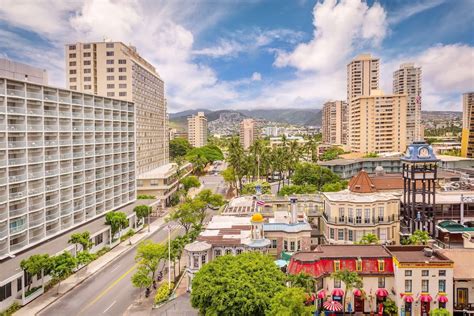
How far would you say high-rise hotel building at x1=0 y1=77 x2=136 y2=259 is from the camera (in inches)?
1955

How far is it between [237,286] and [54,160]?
3886cm

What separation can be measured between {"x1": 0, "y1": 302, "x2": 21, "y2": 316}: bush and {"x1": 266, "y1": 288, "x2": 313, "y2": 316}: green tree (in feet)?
95.0

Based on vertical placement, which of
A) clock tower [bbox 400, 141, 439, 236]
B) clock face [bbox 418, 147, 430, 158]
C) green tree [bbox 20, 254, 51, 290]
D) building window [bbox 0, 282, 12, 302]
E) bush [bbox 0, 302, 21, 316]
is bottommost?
bush [bbox 0, 302, 21, 316]

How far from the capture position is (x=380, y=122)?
169875 mm

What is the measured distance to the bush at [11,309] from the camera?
41.1 m

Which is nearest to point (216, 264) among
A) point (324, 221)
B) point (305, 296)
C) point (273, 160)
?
point (305, 296)

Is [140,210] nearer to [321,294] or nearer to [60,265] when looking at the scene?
[60,265]

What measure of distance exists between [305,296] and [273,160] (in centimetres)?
9029

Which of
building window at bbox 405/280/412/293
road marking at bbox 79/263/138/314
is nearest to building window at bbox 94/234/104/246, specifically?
road marking at bbox 79/263/138/314

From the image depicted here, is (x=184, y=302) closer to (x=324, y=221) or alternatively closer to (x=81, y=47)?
(x=324, y=221)

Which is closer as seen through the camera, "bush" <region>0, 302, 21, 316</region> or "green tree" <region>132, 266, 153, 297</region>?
"bush" <region>0, 302, 21, 316</region>

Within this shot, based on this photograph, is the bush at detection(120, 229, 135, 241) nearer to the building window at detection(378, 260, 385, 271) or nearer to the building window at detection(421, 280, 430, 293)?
the building window at detection(378, 260, 385, 271)

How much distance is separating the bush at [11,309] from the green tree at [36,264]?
3.58 meters

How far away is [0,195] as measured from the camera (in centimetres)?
4762
